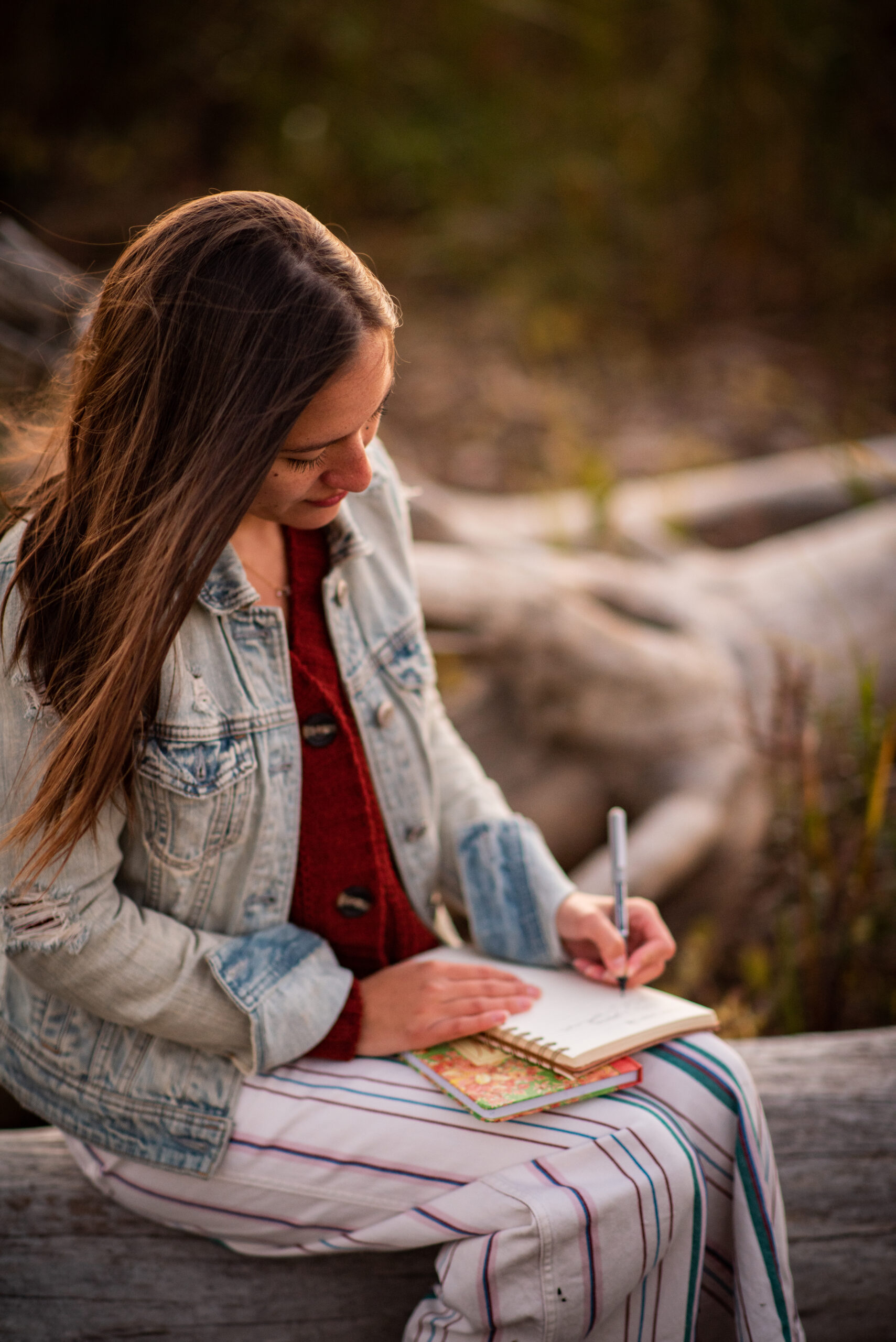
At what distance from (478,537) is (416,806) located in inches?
71.3

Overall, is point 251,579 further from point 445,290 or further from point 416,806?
point 445,290

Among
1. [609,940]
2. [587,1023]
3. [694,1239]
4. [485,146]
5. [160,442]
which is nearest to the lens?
[160,442]

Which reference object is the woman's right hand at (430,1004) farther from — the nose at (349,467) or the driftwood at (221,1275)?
the nose at (349,467)

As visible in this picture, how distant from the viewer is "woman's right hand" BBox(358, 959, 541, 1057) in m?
1.30

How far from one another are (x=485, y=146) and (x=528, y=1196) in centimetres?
648

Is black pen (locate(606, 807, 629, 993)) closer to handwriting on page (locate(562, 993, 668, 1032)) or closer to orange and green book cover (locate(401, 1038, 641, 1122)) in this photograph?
handwriting on page (locate(562, 993, 668, 1032))

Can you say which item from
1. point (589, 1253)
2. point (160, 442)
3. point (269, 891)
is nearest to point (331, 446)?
point (160, 442)

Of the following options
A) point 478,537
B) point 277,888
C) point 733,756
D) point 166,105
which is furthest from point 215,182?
point 277,888

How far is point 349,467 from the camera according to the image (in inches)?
47.8

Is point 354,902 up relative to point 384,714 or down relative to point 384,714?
down

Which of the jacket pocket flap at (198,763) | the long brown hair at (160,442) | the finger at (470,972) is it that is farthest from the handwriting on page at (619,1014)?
the long brown hair at (160,442)

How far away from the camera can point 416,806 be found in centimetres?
150

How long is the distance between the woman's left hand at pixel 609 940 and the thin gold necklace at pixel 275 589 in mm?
593

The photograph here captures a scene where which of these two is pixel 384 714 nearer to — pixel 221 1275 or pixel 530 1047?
pixel 530 1047
